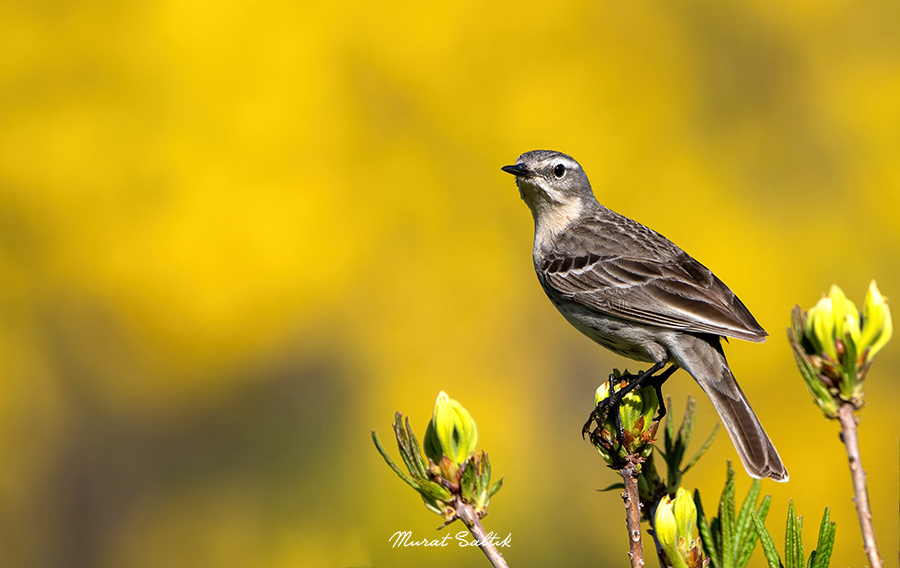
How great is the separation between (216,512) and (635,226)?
6.87 metres

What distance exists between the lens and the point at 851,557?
32.1 ft

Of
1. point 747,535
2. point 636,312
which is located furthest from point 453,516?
point 636,312

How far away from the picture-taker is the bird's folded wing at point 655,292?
3.73m

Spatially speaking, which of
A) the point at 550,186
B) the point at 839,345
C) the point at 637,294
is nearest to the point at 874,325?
the point at 839,345

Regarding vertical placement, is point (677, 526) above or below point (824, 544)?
above

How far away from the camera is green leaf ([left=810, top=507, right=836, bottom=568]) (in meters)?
1.67

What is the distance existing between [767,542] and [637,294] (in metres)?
2.57

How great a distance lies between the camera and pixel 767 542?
1.75 metres

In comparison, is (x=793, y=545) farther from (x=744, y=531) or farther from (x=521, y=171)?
(x=521, y=171)

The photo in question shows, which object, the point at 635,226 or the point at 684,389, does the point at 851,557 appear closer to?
the point at 684,389

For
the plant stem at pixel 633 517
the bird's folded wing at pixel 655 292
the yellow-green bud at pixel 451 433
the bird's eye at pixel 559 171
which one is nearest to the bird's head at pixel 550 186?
the bird's eye at pixel 559 171

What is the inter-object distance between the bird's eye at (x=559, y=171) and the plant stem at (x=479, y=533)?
12.3ft

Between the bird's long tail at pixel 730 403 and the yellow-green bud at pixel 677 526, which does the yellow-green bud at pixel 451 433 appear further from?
the bird's long tail at pixel 730 403

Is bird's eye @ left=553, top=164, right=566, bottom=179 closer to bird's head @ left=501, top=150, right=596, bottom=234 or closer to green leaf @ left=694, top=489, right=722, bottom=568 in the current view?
bird's head @ left=501, top=150, right=596, bottom=234
